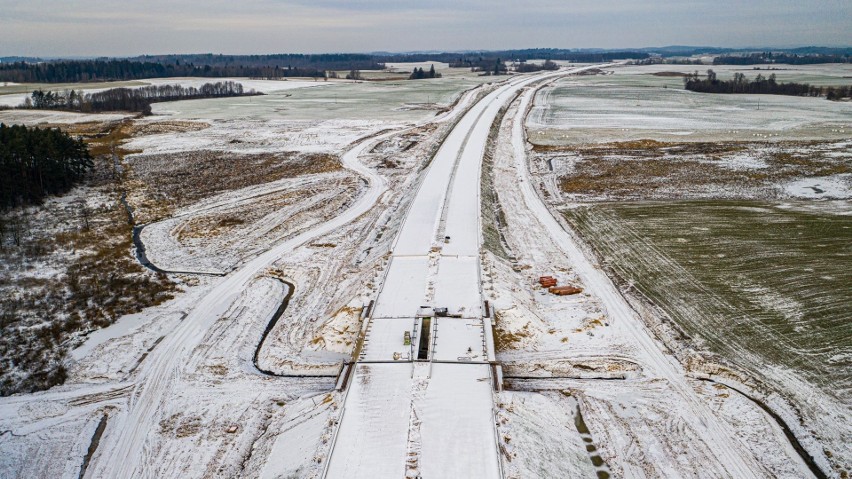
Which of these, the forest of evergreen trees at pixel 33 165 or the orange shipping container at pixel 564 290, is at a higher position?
the forest of evergreen trees at pixel 33 165

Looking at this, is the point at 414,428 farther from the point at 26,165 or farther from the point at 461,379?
the point at 26,165

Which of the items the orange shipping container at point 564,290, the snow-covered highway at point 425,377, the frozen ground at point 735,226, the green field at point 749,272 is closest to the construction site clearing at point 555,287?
the orange shipping container at point 564,290

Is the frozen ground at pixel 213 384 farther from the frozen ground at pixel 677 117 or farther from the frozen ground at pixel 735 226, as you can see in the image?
the frozen ground at pixel 677 117

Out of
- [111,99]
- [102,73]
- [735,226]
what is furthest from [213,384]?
[102,73]

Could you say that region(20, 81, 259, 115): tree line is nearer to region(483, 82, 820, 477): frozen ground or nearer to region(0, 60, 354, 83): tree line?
region(0, 60, 354, 83): tree line

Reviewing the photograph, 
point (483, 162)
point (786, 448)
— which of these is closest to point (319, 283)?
point (786, 448)

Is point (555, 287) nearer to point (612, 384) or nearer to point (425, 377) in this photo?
A: point (612, 384)

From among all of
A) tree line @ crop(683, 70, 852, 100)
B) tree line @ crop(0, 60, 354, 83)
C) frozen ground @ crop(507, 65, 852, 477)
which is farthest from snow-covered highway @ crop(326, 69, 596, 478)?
tree line @ crop(0, 60, 354, 83)
